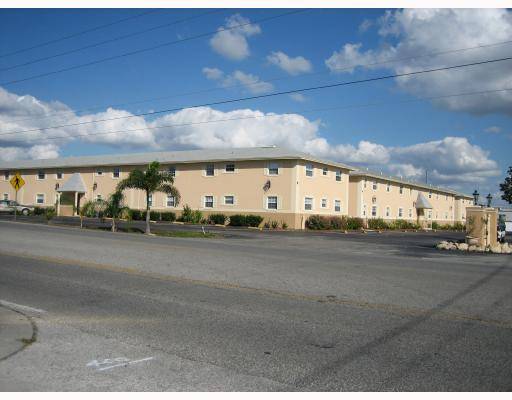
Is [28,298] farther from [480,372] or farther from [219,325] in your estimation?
[480,372]

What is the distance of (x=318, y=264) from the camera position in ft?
48.4

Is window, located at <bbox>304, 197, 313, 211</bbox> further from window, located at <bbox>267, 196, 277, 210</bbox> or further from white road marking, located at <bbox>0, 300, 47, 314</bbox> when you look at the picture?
white road marking, located at <bbox>0, 300, 47, 314</bbox>

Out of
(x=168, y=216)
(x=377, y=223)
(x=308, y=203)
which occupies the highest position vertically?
(x=308, y=203)

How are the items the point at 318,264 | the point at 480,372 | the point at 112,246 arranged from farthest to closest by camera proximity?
the point at 112,246, the point at 318,264, the point at 480,372

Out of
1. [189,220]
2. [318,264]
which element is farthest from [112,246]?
[189,220]

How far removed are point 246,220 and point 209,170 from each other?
6.78 metres

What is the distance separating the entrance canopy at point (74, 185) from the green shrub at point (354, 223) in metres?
27.1

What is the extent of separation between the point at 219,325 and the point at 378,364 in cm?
247

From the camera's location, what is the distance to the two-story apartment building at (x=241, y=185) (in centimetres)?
4103

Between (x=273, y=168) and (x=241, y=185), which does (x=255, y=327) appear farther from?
(x=241, y=185)

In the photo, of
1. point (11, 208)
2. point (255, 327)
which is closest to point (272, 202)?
point (11, 208)

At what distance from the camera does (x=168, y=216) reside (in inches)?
1774

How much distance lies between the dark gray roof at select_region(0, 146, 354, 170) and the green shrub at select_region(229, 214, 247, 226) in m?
4.78

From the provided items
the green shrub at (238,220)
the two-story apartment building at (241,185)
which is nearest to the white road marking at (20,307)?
the two-story apartment building at (241,185)
